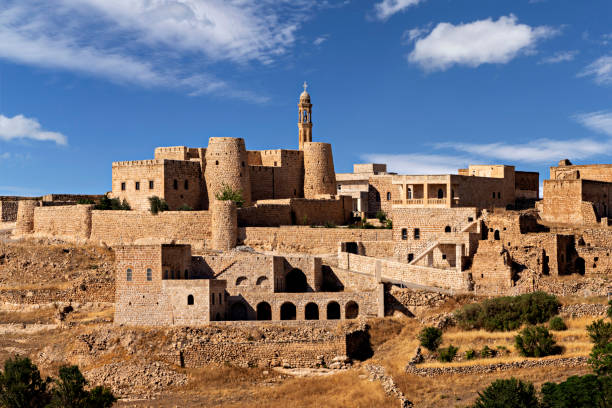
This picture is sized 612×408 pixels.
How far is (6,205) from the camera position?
183ft

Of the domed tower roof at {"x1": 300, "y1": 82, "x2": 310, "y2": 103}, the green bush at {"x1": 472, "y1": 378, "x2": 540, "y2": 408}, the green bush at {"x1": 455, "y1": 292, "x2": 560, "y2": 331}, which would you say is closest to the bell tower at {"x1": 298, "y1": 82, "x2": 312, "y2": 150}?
the domed tower roof at {"x1": 300, "y1": 82, "x2": 310, "y2": 103}

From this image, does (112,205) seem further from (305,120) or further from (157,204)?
(305,120)

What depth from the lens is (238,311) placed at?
3888cm

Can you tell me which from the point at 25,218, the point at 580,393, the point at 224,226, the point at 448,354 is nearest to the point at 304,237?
the point at 224,226

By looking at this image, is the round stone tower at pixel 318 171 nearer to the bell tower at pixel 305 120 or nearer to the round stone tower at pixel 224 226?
the bell tower at pixel 305 120

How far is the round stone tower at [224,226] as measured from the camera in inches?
1774

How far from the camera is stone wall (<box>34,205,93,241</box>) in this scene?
49.8 meters

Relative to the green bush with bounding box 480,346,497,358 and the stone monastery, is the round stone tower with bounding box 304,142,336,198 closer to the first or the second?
the stone monastery

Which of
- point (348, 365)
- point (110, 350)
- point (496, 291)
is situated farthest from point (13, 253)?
point (496, 291)

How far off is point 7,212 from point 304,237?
2267 cm

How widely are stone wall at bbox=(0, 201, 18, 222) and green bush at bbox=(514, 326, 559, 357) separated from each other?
37.6 metres

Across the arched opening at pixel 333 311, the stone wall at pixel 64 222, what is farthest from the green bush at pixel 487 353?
the stone wall at pixel 64 222

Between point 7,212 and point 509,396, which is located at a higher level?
point 7,212

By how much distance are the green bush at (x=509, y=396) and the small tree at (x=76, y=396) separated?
12943 mm
